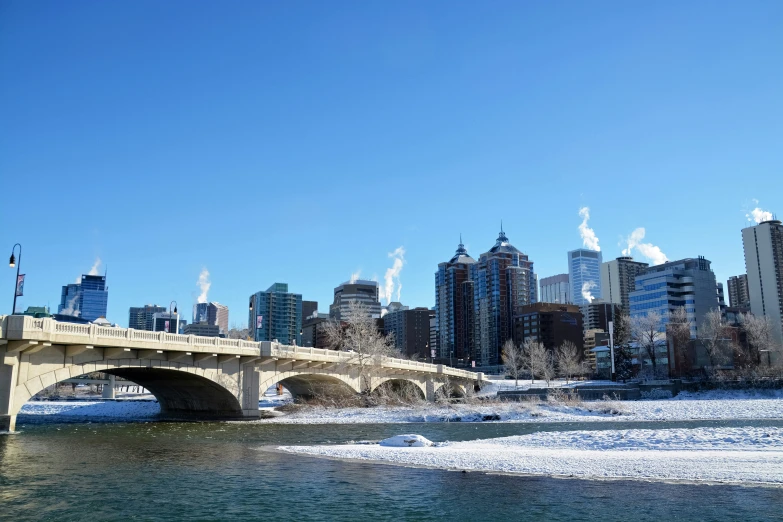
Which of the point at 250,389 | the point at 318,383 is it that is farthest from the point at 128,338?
the point at 318,383

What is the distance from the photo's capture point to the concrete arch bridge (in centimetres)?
4028

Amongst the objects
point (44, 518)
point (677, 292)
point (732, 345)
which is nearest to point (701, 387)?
point (732, 345)

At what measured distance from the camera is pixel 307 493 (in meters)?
20.6

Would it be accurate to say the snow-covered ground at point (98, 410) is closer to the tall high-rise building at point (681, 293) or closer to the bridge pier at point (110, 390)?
the bridge pier at point (110, 390)

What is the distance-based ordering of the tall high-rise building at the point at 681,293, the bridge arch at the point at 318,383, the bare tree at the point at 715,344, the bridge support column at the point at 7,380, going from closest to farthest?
the bridge support column at the point at 7,380, the bridge arch at the point at 318,383, the bare tree at the point at 715,344, the tall high-rise building at the point at 681,293

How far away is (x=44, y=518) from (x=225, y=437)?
25.6m

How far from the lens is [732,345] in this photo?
383ft

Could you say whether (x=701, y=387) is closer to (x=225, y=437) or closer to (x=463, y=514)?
(x=225, y=437)

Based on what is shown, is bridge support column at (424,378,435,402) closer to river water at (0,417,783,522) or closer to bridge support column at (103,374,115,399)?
bridge support column at (103,374,115,399)

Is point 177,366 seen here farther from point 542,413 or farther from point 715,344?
point 715,344

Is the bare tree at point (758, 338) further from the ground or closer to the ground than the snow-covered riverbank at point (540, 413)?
further from the ground

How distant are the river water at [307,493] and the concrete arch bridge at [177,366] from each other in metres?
9.56

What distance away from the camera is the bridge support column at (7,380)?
130ft

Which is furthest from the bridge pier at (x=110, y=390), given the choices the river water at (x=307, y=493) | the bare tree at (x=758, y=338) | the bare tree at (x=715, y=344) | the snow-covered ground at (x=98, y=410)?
the bare tree at (x=758, y=338)
